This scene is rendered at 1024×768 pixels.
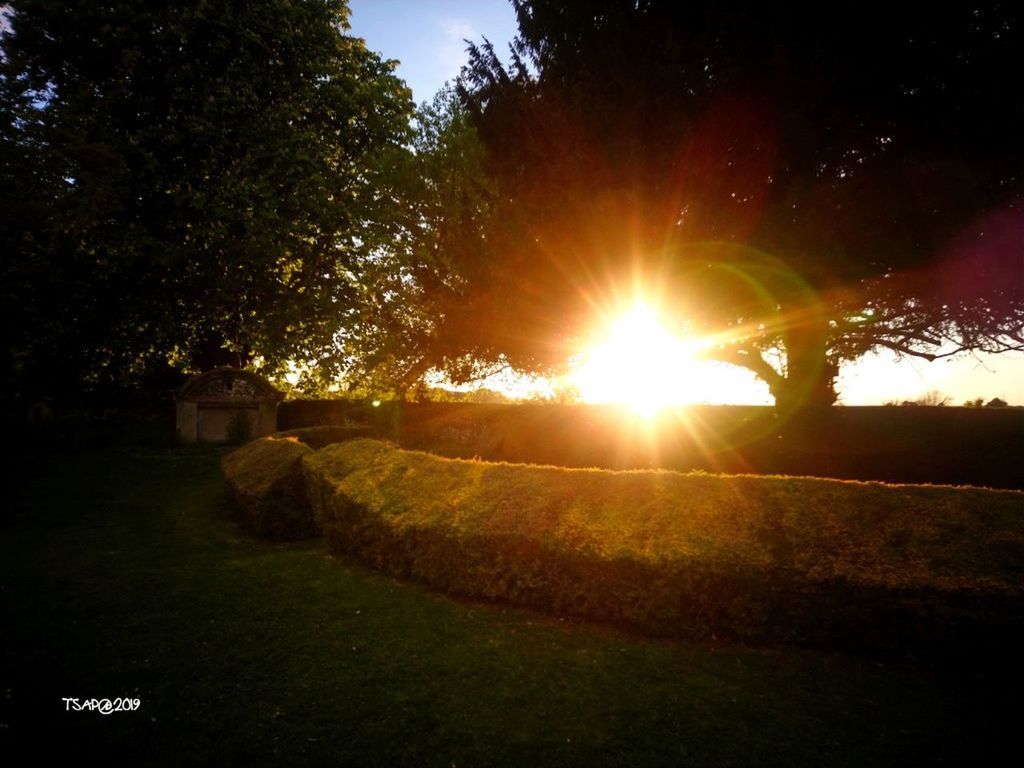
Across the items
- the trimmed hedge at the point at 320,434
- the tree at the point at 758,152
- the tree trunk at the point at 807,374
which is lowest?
the trimmed hedge at the point at 320,434

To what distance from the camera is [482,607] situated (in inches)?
235

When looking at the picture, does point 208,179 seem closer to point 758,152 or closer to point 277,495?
point 277,495

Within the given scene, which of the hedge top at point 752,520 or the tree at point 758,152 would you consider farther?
the tree at point 758,152

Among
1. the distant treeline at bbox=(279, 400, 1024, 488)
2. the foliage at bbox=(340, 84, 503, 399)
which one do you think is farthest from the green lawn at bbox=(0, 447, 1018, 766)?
the foliage at bbox=(340, 84, 503, 399)

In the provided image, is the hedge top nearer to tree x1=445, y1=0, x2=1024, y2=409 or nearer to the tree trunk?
tree x1=445, y1=0, x2=1024, y2=409

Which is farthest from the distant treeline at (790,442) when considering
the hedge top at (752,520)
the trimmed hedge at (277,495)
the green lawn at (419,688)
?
the green lawn at (419,688)

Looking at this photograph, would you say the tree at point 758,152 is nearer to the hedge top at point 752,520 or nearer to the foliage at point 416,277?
the hedge top at point 752,520

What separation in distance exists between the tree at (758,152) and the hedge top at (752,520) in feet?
13.8

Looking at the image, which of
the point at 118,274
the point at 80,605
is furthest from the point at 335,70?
the point at 80,605

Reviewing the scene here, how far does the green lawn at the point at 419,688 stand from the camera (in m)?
3.68

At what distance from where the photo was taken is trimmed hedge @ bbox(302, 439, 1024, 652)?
15.1 feet

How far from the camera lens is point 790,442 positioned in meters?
13.1

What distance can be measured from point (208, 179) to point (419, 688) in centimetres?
2083

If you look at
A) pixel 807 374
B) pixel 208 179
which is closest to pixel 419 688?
pixel 807 374
